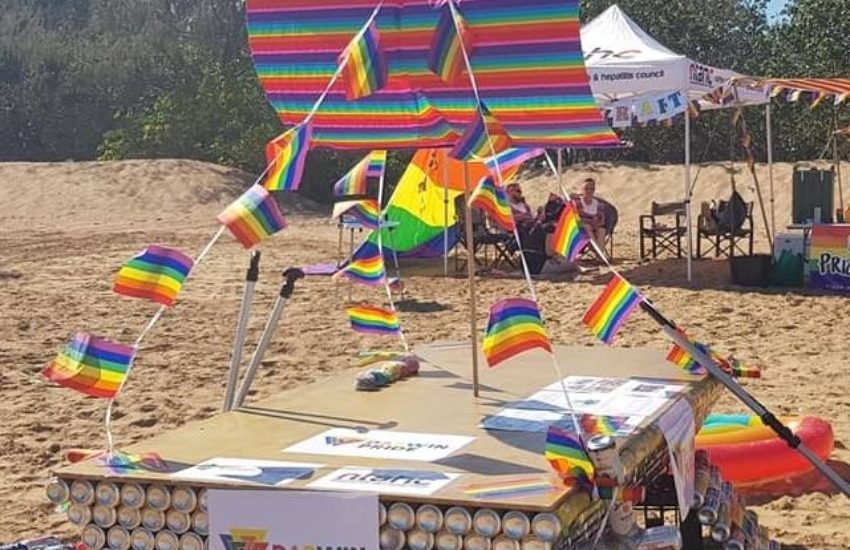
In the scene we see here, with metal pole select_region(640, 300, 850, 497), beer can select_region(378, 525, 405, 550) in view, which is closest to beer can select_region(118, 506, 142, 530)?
beer can select_region(378, 525, 405, 550)

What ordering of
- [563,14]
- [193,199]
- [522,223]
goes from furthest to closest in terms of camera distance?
1. [193,199]
2. [522,223]
3. [563,14]

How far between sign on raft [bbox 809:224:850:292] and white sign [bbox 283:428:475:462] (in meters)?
9.79

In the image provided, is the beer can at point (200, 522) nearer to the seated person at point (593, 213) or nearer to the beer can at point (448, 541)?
the beer can at point (448, 541)

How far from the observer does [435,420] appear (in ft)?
13.0

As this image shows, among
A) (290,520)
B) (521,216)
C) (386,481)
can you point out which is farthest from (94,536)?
(521,216)

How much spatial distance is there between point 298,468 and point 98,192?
2503 cm

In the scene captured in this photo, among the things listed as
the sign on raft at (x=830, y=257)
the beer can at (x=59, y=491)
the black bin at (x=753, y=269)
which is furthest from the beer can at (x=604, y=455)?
the black bin at (x=753, y=269)

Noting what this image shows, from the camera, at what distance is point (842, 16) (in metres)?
28.2

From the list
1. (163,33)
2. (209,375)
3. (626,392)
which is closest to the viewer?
(626,392)

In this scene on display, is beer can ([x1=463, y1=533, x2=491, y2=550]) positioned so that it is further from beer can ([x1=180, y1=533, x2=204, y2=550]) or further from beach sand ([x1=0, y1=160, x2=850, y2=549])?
beach sand ([x1=0, y1=160, x2=850, y2=549])

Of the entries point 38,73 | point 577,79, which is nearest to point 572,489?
point 577,79

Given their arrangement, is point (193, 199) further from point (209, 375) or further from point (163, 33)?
point (163, 33)

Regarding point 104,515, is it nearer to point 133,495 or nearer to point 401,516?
point 133,495

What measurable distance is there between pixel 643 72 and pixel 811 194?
3415mm
